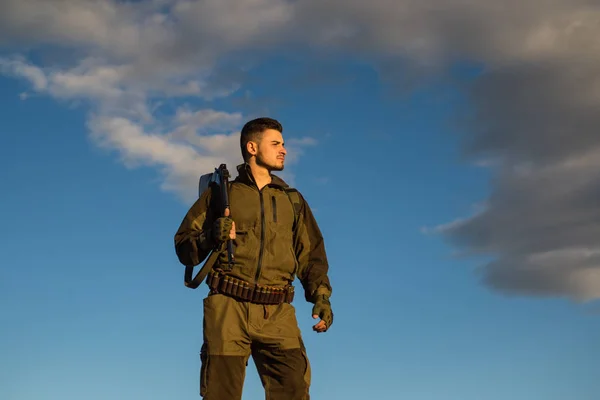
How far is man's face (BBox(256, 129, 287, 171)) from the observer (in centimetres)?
893

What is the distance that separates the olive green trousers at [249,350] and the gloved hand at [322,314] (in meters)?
0.24

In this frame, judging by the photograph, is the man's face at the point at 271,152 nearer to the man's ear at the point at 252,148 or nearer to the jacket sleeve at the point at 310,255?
the man's ear at the point at 252,148

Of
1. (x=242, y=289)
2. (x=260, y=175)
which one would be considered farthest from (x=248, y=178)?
(x=242, y=289)

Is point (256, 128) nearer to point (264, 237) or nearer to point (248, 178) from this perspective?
point (248, 178)

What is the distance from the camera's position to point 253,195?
8766 millimetres

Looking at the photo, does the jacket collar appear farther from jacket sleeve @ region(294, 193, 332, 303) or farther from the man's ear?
jacket sleeve @ region(294, 193, 332, 303)

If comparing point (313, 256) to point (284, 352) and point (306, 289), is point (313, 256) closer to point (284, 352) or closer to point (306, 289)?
point (306, 289)

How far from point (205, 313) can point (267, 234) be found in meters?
1.01

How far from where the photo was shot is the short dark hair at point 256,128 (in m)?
9.04

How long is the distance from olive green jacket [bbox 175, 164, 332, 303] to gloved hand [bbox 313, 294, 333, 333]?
117 millimetres

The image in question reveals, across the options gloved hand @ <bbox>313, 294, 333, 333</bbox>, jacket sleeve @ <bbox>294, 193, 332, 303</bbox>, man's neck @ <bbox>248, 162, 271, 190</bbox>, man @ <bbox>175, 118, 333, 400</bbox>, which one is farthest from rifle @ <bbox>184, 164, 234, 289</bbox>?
gloved hand @ <bbox>313, 294, 333, 333</bbox>

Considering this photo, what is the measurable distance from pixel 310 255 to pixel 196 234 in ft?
4.38

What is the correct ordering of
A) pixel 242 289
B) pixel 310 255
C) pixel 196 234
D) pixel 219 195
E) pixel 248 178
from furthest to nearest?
pixel 310 255 < pixel 248 178 < pixel 219 195 < pixel 196 234 < pixel 242 289

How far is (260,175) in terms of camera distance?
8984 mm
